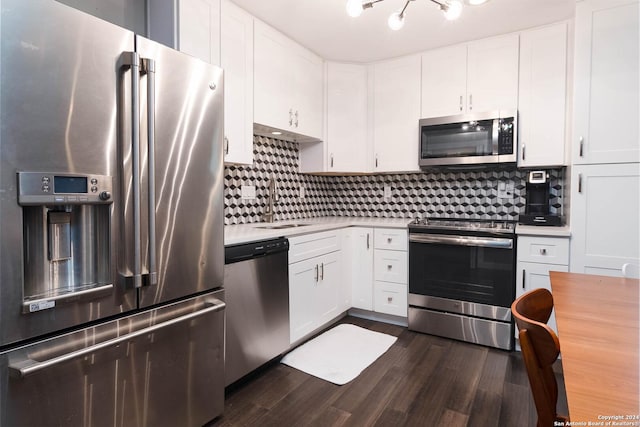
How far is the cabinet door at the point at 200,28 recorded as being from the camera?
2.01 meters

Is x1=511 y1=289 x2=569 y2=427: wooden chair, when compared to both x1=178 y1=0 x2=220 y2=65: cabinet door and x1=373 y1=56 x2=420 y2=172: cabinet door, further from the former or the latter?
x1=373 y1=56 x2=420 y2=172: cabinet door

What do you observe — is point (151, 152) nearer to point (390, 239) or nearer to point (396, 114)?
point (390, 239)

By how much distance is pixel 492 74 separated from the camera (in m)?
2.90

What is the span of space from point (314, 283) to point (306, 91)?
1.66 m

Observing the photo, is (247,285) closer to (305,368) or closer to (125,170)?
(305,368)

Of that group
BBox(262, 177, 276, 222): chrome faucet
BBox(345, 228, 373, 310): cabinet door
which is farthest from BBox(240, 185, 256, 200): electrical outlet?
BBox(345, 228, 373, 310): cabinet door

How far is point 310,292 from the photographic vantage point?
2723 mm

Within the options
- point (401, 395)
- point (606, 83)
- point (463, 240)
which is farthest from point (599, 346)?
point (606, 83)

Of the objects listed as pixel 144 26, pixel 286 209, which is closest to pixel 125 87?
pixel 144 26

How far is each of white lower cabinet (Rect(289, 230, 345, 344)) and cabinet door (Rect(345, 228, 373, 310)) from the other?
0.62 ft

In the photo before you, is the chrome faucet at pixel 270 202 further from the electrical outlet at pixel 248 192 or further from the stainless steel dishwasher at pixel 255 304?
the stainless steel dishwasher at pixel 255 304

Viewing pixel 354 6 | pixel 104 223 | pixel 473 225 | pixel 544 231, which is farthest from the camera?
pixel 473 225

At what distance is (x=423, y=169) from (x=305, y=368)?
78.3 inches

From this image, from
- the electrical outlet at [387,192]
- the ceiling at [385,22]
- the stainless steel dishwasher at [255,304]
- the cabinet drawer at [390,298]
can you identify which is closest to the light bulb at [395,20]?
the ceiling at [385,22]
